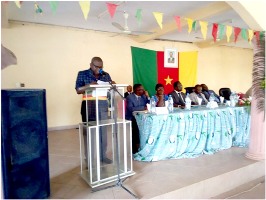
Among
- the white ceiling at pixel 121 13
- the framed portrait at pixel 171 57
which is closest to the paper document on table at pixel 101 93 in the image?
the white ceiling at pixel 121 13

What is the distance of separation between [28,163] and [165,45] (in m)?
5.39

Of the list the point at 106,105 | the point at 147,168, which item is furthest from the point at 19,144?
the point at 147,168

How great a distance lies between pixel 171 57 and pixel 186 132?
3.88 m

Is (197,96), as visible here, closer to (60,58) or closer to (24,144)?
(60,58)

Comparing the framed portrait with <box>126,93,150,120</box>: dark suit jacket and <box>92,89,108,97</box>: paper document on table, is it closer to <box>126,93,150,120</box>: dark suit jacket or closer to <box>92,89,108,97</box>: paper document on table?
<box>126,93,150,120</box>: dark suit jacket

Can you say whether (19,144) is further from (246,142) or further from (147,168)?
(246,142)

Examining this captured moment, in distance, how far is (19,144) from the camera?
1.65m

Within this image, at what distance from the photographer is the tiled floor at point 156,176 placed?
1.97 meters

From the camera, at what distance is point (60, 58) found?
488 centimetres

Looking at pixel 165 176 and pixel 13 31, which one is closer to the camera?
pixel 165 176

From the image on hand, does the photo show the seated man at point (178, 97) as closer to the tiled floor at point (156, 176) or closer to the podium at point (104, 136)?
the tiled floor at point (156, 176)

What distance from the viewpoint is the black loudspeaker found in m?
1.58

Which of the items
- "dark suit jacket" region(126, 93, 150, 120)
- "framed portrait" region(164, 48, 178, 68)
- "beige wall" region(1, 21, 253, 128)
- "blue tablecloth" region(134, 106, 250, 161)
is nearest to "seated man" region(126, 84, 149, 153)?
"dark suit jacket" region(126, 93, 150, 120)

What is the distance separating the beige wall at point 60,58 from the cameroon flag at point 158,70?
8.7 inches
